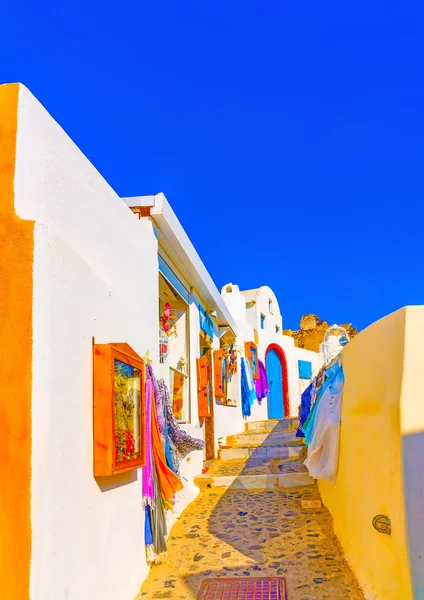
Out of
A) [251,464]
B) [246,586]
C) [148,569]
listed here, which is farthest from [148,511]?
[251,464]

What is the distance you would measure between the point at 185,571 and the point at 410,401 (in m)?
2.71

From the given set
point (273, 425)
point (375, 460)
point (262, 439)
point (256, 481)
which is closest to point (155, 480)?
point (375, 460)

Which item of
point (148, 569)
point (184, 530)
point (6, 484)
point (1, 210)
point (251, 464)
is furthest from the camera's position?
point (251, 464)

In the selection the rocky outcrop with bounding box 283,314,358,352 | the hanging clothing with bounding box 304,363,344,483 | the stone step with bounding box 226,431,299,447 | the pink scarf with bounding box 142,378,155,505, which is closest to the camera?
the pink scarf with bounding box 142,378,155,505

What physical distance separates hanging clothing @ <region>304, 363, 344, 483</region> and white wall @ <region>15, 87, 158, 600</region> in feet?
6.64

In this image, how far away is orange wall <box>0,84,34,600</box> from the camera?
105 inches

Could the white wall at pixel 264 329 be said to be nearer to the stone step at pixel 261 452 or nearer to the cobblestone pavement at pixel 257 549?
the stone step at pixel 261 452

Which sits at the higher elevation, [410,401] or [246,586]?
[410,401]

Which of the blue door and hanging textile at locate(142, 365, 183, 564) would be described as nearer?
hanging textile at locate(142, 365, 183, 564)

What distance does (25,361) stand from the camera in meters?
2.84

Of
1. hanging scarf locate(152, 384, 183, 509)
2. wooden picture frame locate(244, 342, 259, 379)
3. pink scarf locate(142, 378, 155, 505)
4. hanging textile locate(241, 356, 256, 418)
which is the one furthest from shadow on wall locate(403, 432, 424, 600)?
wooden picture frame locate(244, 342, 259, 379)

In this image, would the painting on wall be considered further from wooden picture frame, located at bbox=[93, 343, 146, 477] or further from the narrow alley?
wooden picture frame, located at bbox=[93, 343, 146, 477]

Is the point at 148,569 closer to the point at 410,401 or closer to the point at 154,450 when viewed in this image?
the point at 154,450

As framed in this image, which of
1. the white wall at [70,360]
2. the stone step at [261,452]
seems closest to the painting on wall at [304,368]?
the stone step at [261,452]
